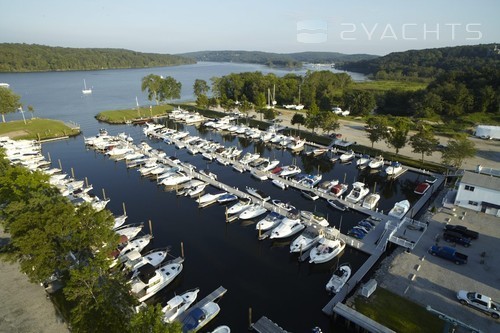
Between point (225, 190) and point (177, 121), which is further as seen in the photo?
point (177, 121)

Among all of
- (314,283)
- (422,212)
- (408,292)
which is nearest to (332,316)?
(314,283)

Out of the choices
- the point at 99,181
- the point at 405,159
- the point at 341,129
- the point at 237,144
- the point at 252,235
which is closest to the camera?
the point at 252,235

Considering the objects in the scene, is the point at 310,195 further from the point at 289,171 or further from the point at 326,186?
the point at 289,171

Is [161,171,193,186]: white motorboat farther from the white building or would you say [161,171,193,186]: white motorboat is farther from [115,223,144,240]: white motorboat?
the white building

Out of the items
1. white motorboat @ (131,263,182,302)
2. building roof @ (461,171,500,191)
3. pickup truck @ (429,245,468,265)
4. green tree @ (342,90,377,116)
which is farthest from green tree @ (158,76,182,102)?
pickup truck @ (429,245,468,265)

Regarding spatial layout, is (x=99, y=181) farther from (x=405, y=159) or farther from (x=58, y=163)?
(x=405, y=159)

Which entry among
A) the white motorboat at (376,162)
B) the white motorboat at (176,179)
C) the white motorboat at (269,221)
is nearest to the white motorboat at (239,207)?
the white motorboat at (269,221)

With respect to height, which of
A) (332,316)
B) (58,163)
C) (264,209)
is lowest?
(332,316)

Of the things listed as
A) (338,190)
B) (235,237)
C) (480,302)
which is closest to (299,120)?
(338,190)
